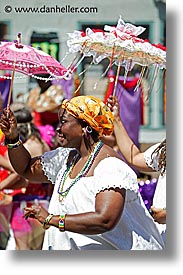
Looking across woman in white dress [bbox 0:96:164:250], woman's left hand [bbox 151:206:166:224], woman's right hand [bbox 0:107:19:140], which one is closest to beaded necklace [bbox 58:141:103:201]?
woman in white dress [bbox 0:96:164:250]

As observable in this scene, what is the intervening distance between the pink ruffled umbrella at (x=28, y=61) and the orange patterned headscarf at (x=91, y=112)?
0.25 meters

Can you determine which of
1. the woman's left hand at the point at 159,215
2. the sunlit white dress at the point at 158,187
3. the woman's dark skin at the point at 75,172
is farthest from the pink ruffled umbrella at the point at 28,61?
the woman's left hand at the point at 159,215

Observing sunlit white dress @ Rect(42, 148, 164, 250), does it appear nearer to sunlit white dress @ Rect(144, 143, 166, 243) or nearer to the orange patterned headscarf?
sunlit white dress @ Rect(144, 143, 166, 243)

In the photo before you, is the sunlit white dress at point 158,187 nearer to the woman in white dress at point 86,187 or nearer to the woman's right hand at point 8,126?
the woman in white dress at point 86,187

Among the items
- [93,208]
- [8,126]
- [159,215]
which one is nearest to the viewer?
[93,208]

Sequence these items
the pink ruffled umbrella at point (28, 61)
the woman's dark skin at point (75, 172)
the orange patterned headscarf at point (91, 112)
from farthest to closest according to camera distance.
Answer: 1. the pink ruffled umbrella at point (28, 61)
2. the orange patterned headscarf at point (91, 112)
3. the woman's dark skin at point (75, 172)

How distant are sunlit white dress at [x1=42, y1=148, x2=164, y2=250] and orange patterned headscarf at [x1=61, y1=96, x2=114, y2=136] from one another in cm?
14

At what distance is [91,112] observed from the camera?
3312 millimetres

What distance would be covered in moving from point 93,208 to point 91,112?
1.25 ft

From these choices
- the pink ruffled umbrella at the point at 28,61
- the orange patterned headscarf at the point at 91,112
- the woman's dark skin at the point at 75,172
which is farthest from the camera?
the pink ruffled umbrella at the point at 28,61

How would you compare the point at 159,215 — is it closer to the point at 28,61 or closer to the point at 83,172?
the point at 83,172

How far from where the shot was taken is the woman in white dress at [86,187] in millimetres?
3208

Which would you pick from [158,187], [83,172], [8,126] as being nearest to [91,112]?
[83,172]
